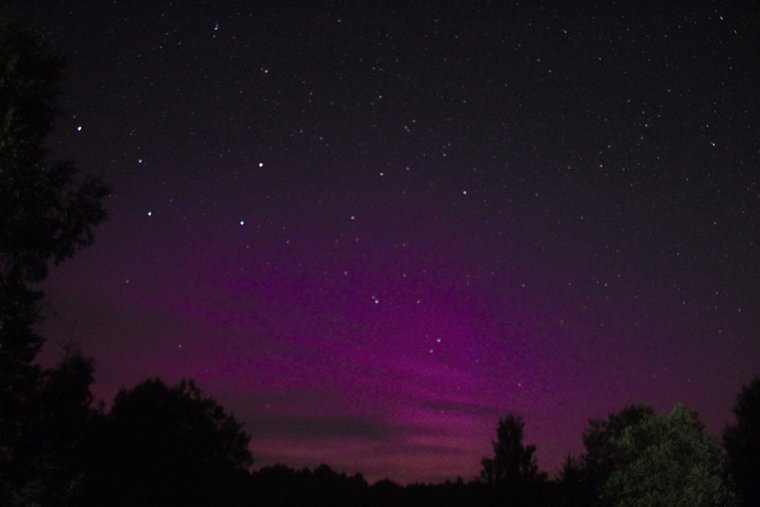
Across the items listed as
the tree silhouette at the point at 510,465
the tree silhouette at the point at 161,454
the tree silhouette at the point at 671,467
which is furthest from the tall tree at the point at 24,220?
the tree silhouette at the point at 510,465

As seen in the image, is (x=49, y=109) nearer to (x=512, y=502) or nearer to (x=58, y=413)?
(x=58, y=413)

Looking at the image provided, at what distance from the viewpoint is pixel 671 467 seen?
1207 inches

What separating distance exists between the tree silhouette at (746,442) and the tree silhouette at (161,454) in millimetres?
A: 31293

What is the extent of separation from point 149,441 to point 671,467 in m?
31.9

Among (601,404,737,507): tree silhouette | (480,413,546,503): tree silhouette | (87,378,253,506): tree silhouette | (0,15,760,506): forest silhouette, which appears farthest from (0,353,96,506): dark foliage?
(480,413,546,503): tree silhouette

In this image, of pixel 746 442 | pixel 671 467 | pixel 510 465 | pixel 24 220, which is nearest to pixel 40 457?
pixel 24 220

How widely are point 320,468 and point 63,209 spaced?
65.9 metres

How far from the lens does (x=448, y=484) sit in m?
65.2

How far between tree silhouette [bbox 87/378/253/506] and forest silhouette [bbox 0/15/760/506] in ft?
0.30

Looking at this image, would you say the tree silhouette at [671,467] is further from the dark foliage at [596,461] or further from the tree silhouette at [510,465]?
the tree silhouette at [510,465]

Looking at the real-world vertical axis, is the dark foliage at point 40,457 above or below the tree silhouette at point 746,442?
below

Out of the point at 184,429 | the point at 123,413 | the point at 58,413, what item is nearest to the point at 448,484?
the point at 184,429

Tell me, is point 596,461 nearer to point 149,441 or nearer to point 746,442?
point 746,442

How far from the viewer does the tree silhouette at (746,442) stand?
122ft
